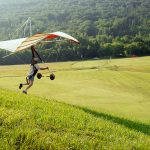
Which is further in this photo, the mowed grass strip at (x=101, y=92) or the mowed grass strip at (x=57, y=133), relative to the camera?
the mowed grass strip at (x=101, y=92)

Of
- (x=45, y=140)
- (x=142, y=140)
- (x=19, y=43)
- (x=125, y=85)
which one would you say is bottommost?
(x=125, y=85)

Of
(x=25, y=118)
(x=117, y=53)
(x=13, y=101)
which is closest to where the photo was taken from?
(x=25, y=118)

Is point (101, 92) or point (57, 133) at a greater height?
point (57, 133)

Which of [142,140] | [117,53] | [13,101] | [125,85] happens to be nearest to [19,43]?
[13,101]

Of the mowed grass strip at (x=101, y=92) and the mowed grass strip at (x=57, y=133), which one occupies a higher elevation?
the mowed grass strip at (x=57, y=133)

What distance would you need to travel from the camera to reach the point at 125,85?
58656 millimetres

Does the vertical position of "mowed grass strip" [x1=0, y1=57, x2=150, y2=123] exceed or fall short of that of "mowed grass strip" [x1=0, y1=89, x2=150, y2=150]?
it falls short

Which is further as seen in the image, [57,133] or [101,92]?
[101,92]

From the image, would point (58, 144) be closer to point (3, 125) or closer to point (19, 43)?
point (3, 125)

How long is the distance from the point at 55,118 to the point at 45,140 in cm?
205

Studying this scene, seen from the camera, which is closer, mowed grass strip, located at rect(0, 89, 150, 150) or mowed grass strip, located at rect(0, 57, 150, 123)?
mowed grass strip, located at rect(0, 89, 150, 150)

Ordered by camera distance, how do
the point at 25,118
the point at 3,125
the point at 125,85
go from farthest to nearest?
the point at 125,85 < the point at 25,118 < the point at 3,125

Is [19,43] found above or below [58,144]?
above

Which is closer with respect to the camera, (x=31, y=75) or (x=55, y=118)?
(x=55, y=118)
